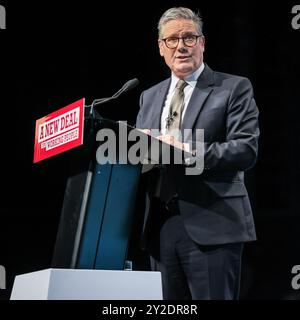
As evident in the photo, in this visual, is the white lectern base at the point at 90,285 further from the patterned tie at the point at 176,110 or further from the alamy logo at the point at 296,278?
the alamy logo at the point at 296,278

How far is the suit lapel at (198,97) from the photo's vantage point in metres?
1.93

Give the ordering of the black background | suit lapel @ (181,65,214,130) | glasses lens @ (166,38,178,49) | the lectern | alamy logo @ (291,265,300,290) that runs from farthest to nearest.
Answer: the black background → alamy logo @ (291,265,300,290) → glasses lens @ (166,38,178,49) → suit lapel @ (181,65,214,130) → the lectern

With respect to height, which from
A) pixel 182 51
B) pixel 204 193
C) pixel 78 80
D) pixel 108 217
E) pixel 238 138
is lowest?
pixel 108 217

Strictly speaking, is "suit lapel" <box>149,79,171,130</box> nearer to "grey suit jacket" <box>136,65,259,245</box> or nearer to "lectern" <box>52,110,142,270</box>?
"grey suit jacket" <box>136,65,259,245</box>

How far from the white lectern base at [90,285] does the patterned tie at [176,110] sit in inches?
21.7

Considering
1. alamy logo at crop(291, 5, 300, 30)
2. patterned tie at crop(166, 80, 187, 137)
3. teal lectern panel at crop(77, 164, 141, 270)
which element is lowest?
teal lectern panel at crop(77, 164, 141, 270)

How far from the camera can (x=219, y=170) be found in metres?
1.87

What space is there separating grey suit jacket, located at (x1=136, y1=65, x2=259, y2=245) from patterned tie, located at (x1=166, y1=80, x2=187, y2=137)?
4 centimetres

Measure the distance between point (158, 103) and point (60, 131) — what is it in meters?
0.57

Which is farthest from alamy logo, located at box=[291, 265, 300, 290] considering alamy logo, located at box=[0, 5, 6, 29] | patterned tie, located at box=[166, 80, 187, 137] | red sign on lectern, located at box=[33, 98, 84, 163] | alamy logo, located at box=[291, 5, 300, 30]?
alamy logo, located at box=[0, 5, 6, 29]

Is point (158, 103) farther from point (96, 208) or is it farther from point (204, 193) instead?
point (96, 208)

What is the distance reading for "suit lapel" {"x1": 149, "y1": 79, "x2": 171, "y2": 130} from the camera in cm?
204

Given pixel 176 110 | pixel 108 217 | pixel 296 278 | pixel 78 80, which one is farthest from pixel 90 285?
pixel 78 80

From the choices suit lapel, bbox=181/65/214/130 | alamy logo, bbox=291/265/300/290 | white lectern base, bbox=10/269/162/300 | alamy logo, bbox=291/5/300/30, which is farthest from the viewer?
alamy logo, bbox=291/265/300/290
